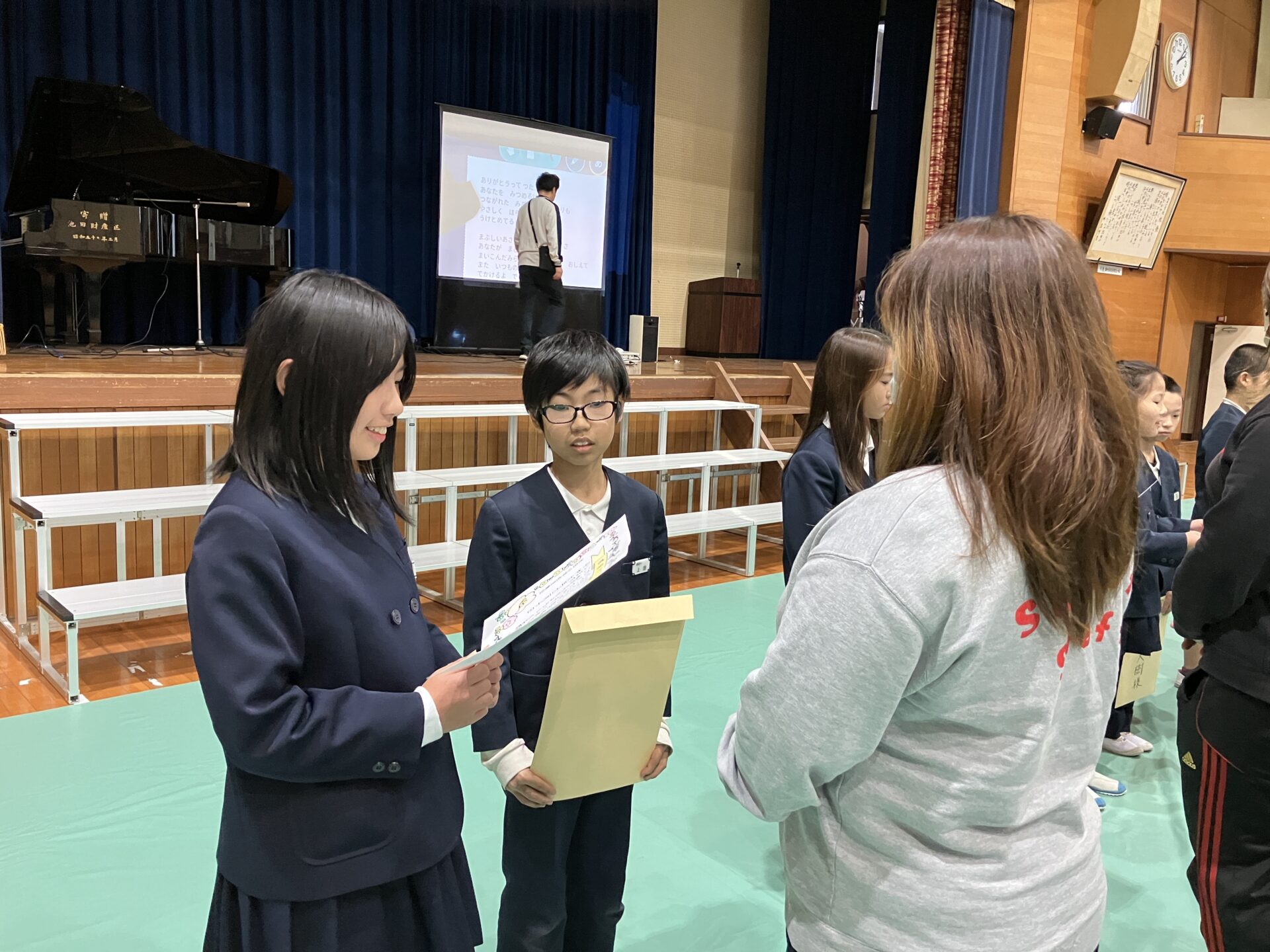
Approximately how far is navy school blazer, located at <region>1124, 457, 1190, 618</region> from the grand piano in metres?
5.10

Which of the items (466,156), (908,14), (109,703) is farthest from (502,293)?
(109,703)

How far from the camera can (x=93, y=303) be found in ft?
18.2

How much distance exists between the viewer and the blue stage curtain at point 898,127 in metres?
8.49

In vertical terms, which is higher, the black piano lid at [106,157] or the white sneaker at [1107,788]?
the black piano lid at [106,157]

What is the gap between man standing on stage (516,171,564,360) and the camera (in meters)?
6.43

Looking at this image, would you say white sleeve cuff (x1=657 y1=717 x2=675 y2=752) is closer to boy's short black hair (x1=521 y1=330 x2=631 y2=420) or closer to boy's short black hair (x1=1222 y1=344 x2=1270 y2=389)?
boy's short black hair (x1=521 y1=330 x2=631 y2=420)

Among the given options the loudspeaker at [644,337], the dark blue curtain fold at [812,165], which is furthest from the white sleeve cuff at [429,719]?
the dark blue curtain fold at [812,165]

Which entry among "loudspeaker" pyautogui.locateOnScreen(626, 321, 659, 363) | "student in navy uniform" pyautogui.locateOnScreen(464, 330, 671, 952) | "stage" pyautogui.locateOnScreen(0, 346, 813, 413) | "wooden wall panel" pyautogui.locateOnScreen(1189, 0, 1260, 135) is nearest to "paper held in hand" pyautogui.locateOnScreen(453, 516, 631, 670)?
"student in navy uniform" pyautogui.locateOnScreen(464, 330, 671, 952)

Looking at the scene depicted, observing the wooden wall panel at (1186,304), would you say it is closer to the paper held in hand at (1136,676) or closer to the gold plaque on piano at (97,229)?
the paper held in hand at (1136,676)

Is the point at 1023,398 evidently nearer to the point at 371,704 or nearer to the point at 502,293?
the point at 371,704

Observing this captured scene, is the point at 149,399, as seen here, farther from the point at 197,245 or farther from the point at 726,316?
the point at 726,316

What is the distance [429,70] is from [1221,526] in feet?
24.1

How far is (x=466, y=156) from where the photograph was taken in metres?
7.27

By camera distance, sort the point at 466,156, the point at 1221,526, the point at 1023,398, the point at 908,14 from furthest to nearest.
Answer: the point at 908,14 < the point at 466,156 < the point at 1221,526 < the point at 1023,398
